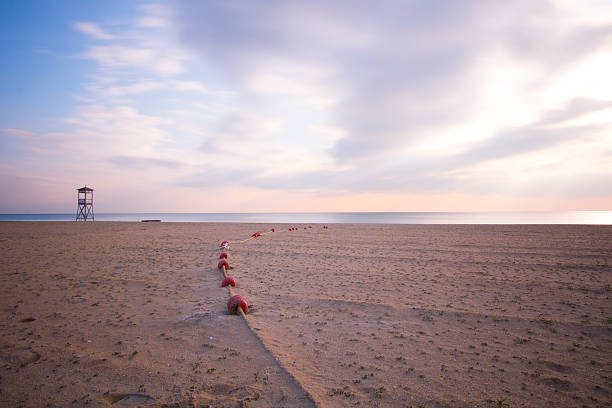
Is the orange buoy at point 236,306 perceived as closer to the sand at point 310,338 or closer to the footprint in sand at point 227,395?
the sand at point 310,338

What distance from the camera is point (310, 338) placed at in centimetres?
564

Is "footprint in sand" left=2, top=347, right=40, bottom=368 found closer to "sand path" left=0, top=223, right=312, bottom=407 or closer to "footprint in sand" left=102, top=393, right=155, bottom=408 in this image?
"sand path" left=0, top=223, right=312, bottom=407

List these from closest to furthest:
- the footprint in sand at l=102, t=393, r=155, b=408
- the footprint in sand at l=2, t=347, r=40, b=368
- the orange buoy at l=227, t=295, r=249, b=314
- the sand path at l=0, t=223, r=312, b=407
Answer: the footprint in sand at l=102, t=393, r=155, b=408, the sand path at l=0, t=223, r=312, b=407, the footprint in sand at l=2, t=347, r=40, b=368, the orange buoy at l=227, t=295, r=249, b=314

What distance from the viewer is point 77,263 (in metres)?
12.4

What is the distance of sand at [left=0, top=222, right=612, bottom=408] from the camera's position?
156 inches

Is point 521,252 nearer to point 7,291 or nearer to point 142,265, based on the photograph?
point 142,265

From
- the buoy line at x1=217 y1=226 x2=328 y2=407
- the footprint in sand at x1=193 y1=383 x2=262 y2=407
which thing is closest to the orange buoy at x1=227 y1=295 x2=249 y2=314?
the buoy line at x1=217 y1=226 x2=328 y2=407

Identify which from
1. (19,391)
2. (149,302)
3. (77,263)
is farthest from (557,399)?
(77,263)

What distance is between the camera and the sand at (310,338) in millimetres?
3967

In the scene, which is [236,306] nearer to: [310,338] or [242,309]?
[242,309]

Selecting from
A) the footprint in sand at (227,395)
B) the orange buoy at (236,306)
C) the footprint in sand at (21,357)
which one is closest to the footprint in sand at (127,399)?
the footprint in sand at (227,395)

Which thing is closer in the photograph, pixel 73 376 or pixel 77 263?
pixel 73 376

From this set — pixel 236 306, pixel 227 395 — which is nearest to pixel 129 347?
pixel 236 306

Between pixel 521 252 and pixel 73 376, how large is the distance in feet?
58.7
